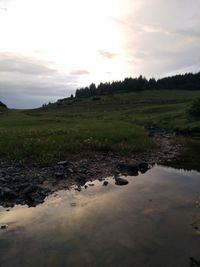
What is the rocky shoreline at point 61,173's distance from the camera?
15911mm

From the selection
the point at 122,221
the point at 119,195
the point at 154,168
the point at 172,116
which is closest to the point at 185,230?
the point at 122,221

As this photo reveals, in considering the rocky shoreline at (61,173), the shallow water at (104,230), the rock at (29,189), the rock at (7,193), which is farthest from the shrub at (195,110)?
the rock at (7,193)

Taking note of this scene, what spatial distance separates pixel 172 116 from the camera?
8275 cm

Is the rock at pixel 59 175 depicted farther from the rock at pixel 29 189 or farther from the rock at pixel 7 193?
the rock at pixel 7 193

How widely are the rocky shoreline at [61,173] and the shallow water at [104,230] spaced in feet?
3.67

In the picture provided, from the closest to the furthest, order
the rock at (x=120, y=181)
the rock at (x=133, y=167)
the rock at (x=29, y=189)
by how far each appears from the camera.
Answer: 1. the rock at (x=29, y=189)
2. the rock at (x=120, y=181)
3. the rock at (x=133, y=167)

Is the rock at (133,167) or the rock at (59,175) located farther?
the rock at (133,167)

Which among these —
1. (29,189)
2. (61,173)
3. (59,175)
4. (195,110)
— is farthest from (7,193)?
(195,110)

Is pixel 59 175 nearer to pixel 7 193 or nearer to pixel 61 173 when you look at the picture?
pixel 61 173

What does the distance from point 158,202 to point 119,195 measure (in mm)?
2300

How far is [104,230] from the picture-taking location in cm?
1198

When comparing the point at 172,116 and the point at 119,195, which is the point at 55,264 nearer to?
the point at 119,195

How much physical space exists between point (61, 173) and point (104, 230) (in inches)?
336

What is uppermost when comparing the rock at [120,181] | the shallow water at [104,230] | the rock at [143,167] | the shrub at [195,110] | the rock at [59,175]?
the shrub at [195,110]
